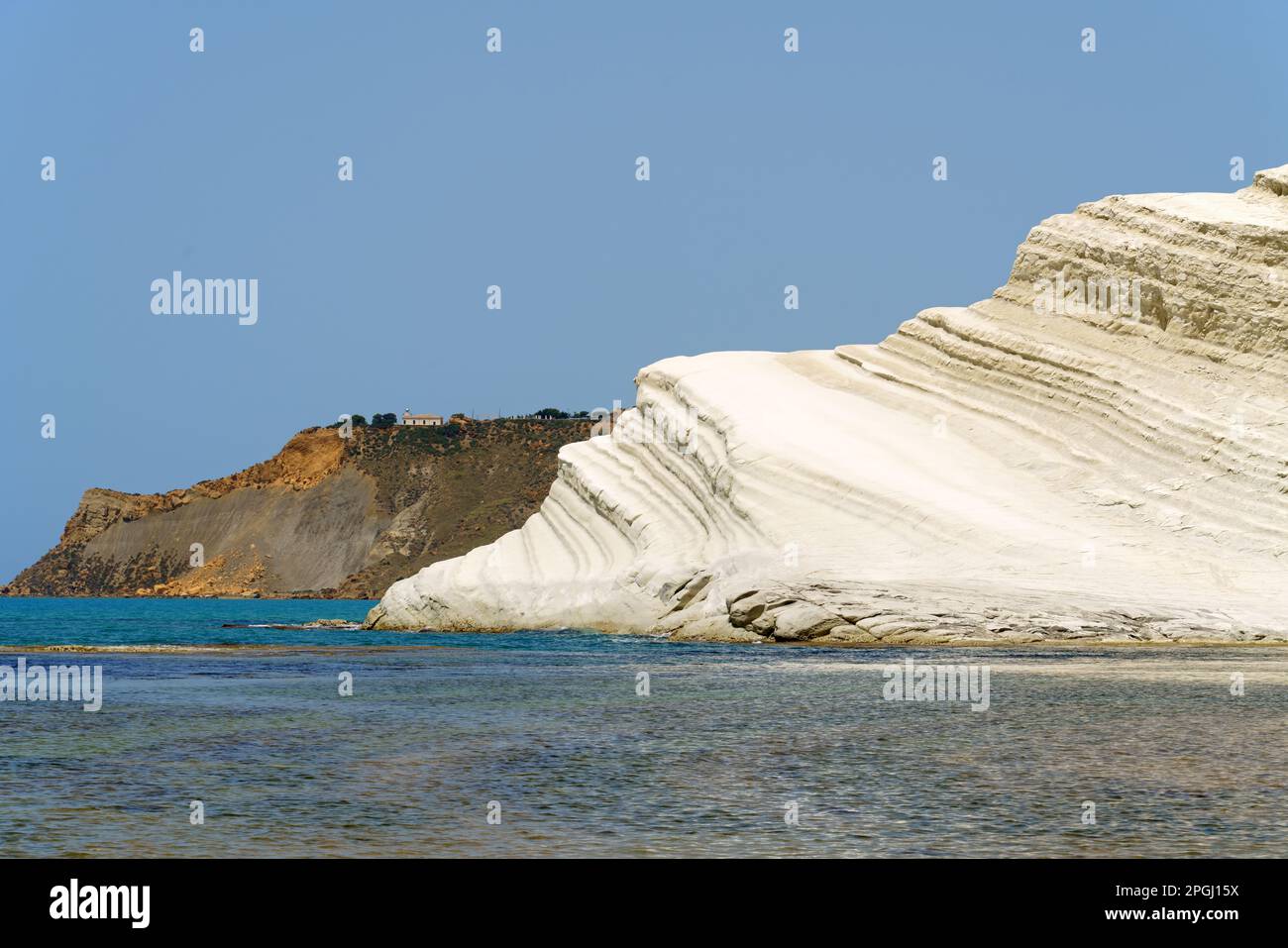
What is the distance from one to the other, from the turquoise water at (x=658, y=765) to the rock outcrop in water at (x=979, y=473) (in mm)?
10069

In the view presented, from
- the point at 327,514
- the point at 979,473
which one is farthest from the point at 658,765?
the point at 327,514

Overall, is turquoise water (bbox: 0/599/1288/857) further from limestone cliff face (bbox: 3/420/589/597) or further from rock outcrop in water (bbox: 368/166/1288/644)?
limestone cliff face (bbox: 3/420/589/597)

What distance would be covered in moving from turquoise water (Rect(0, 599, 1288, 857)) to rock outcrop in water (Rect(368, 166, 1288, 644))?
10.1 metres

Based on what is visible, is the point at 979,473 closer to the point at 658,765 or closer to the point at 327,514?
the point at 658,765

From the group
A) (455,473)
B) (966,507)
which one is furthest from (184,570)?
(966,507)

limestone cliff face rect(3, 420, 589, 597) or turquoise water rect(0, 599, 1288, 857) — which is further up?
limestone cliff face rect(3, 420, 589, 597)

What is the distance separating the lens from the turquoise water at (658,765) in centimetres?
1082

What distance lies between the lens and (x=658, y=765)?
14.3 metres

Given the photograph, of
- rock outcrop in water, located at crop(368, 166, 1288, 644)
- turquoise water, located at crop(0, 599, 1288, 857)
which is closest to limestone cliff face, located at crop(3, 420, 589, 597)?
rock outcrop in water, located at crop(368, 166, 1288, 644)

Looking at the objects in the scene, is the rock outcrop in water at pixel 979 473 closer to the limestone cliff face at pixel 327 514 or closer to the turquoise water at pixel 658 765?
the turquoise water at pixel 658 765

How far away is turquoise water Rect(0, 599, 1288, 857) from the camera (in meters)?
10.8

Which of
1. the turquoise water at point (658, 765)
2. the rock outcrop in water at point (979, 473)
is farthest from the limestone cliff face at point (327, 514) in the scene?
the turquoise water at point (658, 765)
